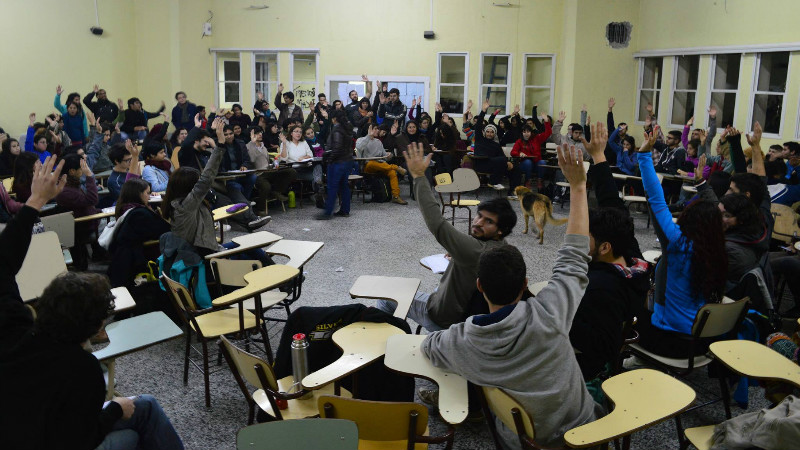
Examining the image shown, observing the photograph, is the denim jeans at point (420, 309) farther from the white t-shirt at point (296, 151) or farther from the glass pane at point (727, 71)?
the glass pane at point (727, 71)

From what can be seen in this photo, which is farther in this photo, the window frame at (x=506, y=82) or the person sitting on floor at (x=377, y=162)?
the window frame at (x=506, y=82)

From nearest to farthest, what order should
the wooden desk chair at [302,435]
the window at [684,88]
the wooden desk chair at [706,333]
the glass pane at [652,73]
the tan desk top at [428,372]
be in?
the wooden desk chair at [302,435] → the tan desk top at [428,372] → the wooden desk chair at [706,333] → the window at [684,88] → the glass pane at [652,73]

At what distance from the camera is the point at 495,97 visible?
1340cm

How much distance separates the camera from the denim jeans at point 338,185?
28.8 feet

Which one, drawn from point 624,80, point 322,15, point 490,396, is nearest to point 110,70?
point 322,15

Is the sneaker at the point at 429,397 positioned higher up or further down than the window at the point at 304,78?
further down

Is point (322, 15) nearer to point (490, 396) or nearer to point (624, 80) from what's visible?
point (624, 80)

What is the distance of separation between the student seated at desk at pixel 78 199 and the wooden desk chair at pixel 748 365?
5.12 m

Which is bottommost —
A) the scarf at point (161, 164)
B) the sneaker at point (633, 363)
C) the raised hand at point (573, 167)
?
the sneaker at point (633, 363)

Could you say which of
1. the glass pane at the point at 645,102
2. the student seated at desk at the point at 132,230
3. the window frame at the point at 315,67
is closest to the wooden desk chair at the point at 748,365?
the student seated at desk at the point at 132,230

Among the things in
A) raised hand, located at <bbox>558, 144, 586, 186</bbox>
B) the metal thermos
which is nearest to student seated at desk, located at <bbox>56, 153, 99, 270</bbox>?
the metal thermos

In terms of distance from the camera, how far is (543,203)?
772cm

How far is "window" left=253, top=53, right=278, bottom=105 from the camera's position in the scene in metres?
14.2

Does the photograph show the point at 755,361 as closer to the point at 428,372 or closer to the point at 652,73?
the point at 428,372
